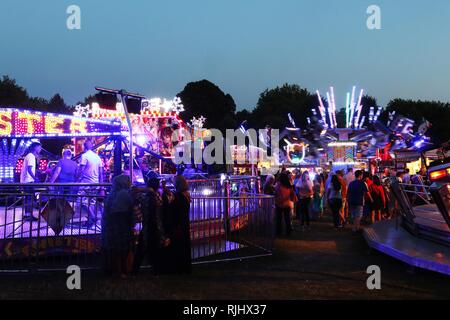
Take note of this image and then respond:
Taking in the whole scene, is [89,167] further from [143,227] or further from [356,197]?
[356,197]

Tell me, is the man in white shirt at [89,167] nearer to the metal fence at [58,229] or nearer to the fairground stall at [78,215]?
the fairground stall at [78,215]

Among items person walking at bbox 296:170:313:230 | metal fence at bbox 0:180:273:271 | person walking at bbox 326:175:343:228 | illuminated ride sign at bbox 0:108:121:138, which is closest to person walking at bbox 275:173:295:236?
person walking at bbox 296:170:313:230

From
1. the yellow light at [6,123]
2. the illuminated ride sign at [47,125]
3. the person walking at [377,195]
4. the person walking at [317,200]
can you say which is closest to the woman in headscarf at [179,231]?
the illuminated ride sign at [47,125]

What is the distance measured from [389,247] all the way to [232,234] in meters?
3.03

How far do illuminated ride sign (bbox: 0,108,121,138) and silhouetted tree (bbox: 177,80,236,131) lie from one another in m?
55.2

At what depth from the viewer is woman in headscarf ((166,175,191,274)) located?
783 cm

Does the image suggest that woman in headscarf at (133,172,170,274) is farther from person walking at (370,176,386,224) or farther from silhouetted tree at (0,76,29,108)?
silhouetted tree at (0,76,29,108)

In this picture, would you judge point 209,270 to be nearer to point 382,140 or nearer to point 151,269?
point 151,269

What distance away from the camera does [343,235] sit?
1297cm

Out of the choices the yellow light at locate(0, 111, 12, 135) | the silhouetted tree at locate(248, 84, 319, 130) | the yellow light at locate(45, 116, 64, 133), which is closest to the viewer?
the yellow light at locate(0, 111, 12, 135)

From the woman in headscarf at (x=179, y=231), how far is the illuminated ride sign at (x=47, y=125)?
512cm

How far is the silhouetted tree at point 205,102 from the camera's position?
6875cm

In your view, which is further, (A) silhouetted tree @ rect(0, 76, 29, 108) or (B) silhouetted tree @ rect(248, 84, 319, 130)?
(B) silhouetted tree @ rect(248, 84, 319, 130)
